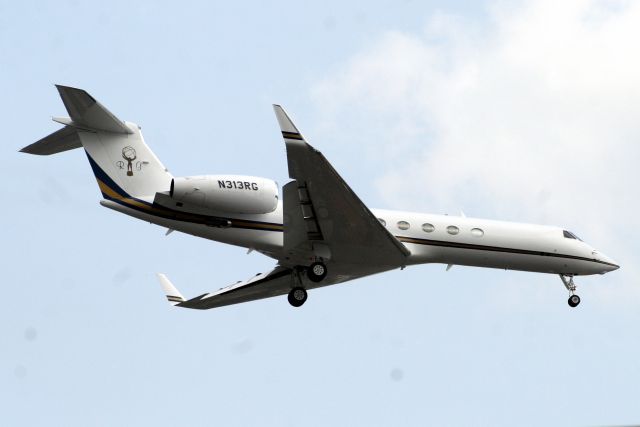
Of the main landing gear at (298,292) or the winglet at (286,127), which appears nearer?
the winglet at (286,127)

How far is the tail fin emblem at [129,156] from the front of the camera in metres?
28.8

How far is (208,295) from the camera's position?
108 ft

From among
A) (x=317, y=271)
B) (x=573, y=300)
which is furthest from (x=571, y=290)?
(x=317, y=271)

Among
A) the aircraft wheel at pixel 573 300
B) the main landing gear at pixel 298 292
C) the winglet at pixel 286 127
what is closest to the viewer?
the winglet at pixel 286 127

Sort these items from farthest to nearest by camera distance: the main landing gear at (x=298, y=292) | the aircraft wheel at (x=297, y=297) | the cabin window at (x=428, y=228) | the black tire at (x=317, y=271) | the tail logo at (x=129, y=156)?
1. the aircraft wheel at (x=297, y=297)
2. the cabin window at (x=428, y=228)
3. the main landing gear at (x=298, y=292)
4. the black tire at (x=317, y=271)
5. the tail logo at (x=129, y=156)

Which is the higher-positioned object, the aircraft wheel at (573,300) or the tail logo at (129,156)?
the aircraft wheel at (573,300)

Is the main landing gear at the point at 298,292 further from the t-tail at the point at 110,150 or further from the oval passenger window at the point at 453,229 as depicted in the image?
the t-tail at the point at 110,150

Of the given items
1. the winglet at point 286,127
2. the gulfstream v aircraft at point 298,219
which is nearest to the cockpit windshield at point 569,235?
the gulfstream v aircraft at point 298,219

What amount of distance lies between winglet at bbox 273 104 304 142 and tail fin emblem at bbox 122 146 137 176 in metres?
5.40

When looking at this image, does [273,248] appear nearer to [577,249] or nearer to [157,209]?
[157,209]

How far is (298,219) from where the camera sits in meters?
28.2

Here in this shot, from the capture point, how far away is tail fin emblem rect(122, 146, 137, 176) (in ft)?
94.6

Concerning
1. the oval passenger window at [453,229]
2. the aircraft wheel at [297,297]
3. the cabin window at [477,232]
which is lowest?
the aircraft wheel at [297,297]

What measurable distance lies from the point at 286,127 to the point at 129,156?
566 cm
